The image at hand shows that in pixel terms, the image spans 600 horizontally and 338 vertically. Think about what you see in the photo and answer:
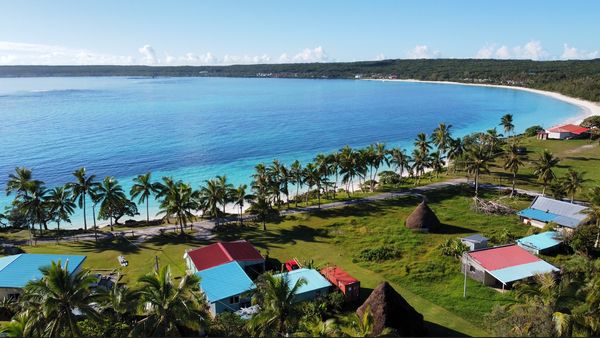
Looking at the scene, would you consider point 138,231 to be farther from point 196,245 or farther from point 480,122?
point 480,122

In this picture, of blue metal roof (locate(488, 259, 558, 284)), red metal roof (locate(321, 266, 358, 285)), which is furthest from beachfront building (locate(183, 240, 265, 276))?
blue metal roof (locate(488, 259, 558, 284))

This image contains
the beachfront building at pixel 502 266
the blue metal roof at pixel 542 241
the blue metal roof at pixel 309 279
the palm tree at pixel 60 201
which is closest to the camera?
the blue metal roof at pixel 309 279

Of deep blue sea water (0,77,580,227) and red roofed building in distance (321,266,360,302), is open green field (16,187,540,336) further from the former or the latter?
deep blue sea water (0,77,580,227)

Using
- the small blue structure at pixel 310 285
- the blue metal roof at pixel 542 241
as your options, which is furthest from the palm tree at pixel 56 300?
the blue metal roof at pixel 542 241

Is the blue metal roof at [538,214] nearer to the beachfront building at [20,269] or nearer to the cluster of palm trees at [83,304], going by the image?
the cluster of palm trees at [83,304]

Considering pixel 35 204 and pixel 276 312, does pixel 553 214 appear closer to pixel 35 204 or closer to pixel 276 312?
pixel 276 312

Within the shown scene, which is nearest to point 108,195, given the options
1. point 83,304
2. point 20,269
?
point 20,269

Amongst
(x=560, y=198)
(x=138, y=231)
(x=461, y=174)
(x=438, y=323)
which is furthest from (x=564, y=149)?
(x=138, y=231)
